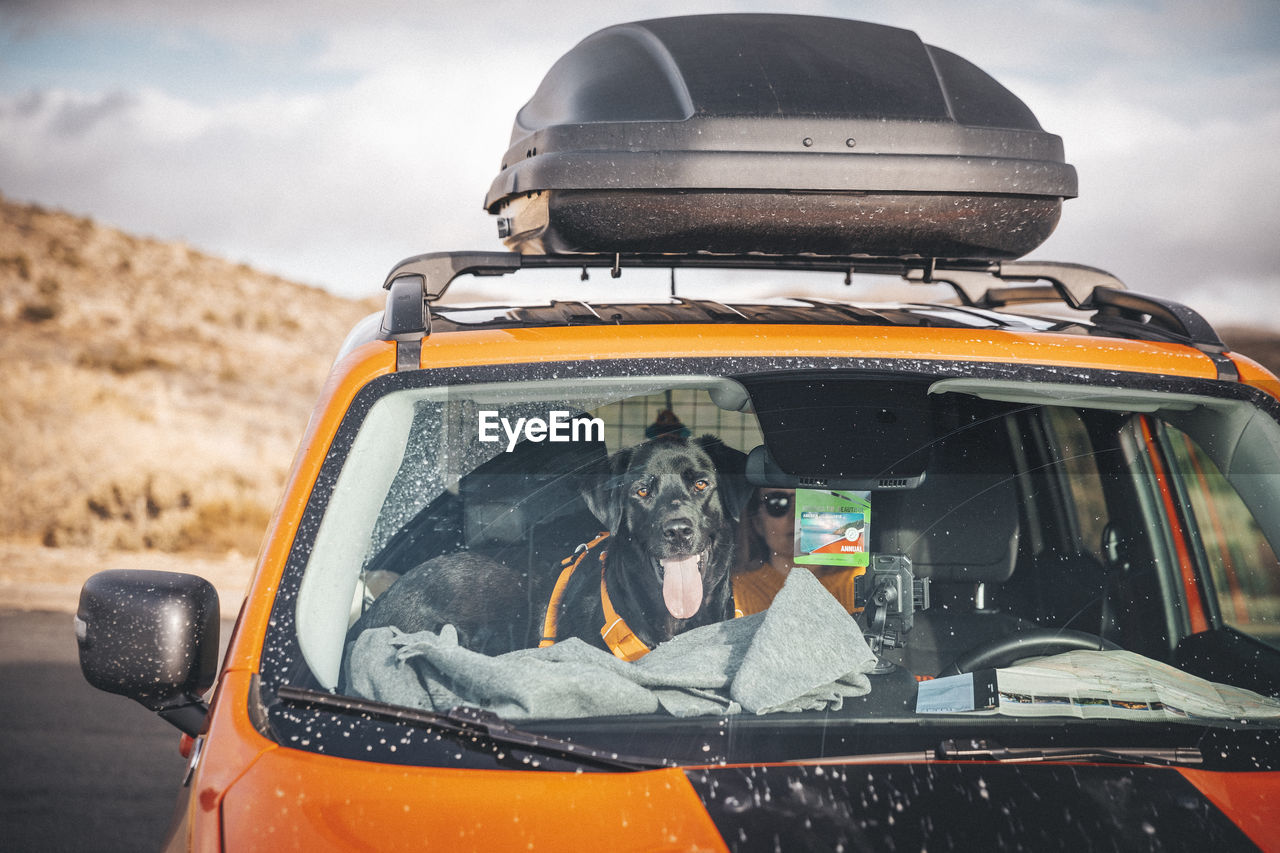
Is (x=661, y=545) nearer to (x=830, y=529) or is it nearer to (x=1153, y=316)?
(x=830, y=529)

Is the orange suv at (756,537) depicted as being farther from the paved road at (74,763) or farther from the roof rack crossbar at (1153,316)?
the paved road at (74,763)

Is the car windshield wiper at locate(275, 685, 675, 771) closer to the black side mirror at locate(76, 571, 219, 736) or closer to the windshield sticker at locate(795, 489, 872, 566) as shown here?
the black side mirror at locate(76, 571, 219, 736)

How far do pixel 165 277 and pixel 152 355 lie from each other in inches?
302

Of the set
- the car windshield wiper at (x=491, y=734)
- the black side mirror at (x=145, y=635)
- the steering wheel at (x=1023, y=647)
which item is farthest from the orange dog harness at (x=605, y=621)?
the black side mirror at (x=145, y=635)

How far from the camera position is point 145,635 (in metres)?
1.89

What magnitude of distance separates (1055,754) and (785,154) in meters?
1.35

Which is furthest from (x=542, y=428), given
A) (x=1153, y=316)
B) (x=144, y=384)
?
(x=144, y=384)

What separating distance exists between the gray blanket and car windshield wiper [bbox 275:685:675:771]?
0.36 feet

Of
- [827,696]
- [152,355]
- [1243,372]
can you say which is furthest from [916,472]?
[152,355]

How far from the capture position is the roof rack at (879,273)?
2344 mm

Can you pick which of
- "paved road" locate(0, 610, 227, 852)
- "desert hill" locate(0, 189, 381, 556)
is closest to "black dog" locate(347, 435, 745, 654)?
"paved road" locate(0, 610, 227, 852)

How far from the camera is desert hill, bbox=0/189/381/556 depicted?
16406 millimetres

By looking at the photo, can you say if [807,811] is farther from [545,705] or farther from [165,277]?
[165,277]

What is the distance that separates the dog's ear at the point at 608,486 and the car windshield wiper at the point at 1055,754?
0.79 m
